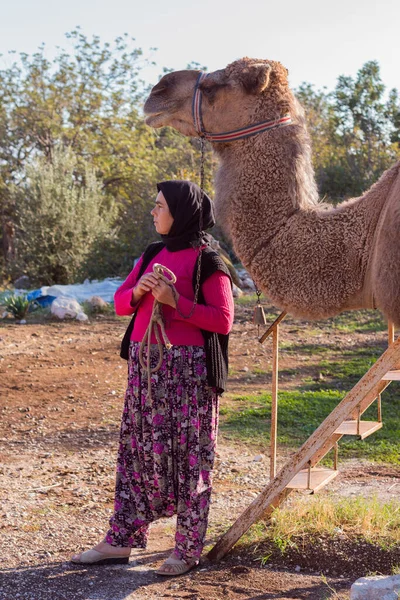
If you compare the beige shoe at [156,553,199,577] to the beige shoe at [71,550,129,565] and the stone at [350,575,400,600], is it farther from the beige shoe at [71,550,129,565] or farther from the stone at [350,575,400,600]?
the stone at [350,575,400,600]

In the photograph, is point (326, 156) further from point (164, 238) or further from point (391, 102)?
point (164, 238)

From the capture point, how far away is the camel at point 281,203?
3.40 meters

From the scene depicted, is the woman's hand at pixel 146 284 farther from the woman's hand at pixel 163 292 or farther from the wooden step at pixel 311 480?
the wooden step at pixel 311 480

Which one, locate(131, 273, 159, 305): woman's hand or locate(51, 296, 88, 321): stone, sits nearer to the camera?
locate(131, 273, 159, 305): woman's hand

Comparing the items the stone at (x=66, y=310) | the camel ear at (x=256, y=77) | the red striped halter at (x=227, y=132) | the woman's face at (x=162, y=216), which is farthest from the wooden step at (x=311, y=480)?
the stone at (x=66, y=310)

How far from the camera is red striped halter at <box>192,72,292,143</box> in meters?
3.61

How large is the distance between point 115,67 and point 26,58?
9.13ft

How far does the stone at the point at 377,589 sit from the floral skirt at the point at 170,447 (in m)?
1.01

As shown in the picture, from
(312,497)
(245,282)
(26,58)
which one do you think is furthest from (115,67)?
(312,497)

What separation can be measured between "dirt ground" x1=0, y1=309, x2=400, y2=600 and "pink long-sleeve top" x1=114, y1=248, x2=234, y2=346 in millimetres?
1228

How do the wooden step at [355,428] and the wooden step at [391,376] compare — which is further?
the wooden step at [355,428]

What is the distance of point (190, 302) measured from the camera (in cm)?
396

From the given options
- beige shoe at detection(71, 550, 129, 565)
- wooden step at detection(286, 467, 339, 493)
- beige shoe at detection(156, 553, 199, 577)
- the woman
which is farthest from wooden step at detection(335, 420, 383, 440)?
beige shoe at detection(71, 550, 129, 565)

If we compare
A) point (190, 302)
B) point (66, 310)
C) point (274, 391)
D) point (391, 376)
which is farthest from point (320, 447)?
point (66, 310)
